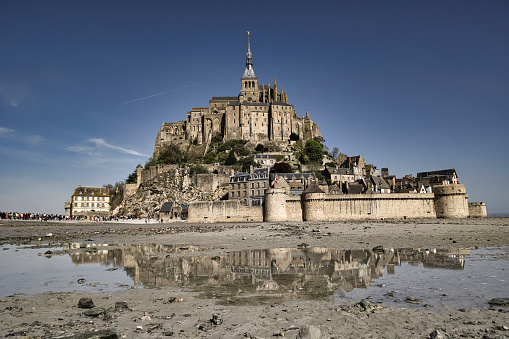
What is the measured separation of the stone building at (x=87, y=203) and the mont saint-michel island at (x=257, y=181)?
0.58 feet

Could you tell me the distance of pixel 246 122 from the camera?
273 ft

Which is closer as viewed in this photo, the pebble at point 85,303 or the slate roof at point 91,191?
the pebble at point 85,303

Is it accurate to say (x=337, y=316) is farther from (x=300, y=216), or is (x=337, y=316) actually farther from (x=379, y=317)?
(x=300, y=216)

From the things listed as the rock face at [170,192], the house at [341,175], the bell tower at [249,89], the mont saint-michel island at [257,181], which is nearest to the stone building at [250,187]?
the mont saint-michel island at [257,181]

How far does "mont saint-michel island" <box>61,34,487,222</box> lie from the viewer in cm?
4169

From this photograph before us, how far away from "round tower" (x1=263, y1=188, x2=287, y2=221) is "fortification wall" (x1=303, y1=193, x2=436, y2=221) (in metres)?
2.87

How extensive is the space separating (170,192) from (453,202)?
40.2m

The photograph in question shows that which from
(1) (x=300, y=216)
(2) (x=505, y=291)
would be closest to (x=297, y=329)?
(2) (x=505, y=291)

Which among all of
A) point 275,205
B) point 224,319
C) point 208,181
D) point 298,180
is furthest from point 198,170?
point 224,319

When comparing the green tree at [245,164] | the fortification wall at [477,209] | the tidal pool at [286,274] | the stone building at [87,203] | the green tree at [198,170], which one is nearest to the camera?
the tidal pool at [286,274]

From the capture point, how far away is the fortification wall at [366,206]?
41.0m

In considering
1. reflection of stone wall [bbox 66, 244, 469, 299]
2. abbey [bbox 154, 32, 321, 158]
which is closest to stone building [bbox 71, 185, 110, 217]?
abbey [bbox 154, 32, 321, 158]

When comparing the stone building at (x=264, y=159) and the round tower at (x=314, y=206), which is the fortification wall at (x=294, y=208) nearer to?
the round tower at (x=314, y=206)

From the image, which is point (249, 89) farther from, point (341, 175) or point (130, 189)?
point (130, 189)
